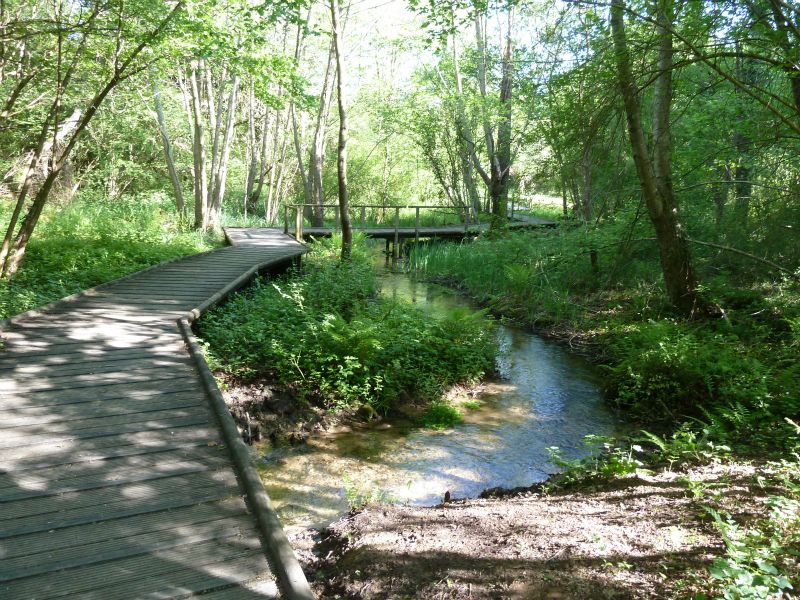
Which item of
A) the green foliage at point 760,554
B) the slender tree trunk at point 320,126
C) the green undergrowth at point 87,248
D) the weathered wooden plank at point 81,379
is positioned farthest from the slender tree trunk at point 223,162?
the green foliage at point 760,554

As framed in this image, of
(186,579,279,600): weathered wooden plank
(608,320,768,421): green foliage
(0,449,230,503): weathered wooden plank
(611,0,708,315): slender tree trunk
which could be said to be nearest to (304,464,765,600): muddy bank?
(186,579,279,600): weathered wooden plank

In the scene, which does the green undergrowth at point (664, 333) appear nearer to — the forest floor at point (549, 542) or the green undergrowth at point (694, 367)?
the green undergrowth at point (694, 367)

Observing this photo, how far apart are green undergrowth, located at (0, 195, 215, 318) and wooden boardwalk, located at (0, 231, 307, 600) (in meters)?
1.73

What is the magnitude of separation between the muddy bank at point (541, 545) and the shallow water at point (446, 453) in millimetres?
788

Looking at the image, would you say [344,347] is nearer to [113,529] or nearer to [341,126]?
[113,529]

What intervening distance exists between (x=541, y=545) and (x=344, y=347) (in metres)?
4.33

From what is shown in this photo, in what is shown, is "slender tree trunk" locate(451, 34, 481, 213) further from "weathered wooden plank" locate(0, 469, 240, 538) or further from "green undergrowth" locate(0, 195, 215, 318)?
"weathered wooden plank" locate(0, 469, 240, 538)

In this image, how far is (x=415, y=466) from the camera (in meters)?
5.55

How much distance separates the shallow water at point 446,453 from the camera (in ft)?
16.2

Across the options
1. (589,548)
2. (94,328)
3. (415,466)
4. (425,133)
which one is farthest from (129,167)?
(589,548)

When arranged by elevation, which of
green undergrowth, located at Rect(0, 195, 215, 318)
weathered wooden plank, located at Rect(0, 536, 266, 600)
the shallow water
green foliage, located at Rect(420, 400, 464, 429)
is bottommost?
the shallow water

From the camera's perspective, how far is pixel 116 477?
11.0 feet

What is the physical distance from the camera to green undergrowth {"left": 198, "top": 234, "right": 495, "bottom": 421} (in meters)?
6.64

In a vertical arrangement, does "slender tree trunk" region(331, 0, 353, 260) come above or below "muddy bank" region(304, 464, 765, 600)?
above
